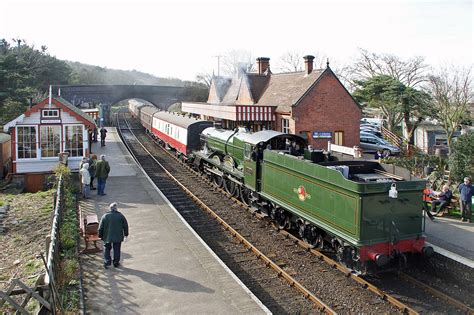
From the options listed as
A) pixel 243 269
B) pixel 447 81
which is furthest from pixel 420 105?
pixel 243 269

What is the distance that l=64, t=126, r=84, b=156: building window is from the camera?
63.7 ft

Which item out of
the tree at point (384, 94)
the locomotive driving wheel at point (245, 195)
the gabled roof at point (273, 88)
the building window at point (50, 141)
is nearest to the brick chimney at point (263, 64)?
the gabled roof at point (273, 88)

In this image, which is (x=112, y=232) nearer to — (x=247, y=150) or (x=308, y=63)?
(x=247, y=150)

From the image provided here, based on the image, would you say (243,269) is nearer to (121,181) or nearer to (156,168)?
(121,181)

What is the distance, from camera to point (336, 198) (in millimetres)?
9195

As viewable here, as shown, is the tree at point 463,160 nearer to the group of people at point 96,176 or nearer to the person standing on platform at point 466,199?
Answer: the person standing on platform at point 466,199

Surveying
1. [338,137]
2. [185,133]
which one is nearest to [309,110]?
[338,137]

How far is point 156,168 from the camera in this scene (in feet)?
76.8

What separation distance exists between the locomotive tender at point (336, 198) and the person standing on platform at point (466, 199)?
3.50 metres

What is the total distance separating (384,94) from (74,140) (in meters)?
21.5

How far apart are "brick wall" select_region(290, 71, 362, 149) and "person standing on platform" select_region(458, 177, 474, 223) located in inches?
555

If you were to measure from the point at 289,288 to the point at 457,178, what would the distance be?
10.4 meters

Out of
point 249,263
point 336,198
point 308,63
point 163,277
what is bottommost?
point 249,263

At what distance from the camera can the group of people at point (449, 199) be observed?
1238 centimetres
